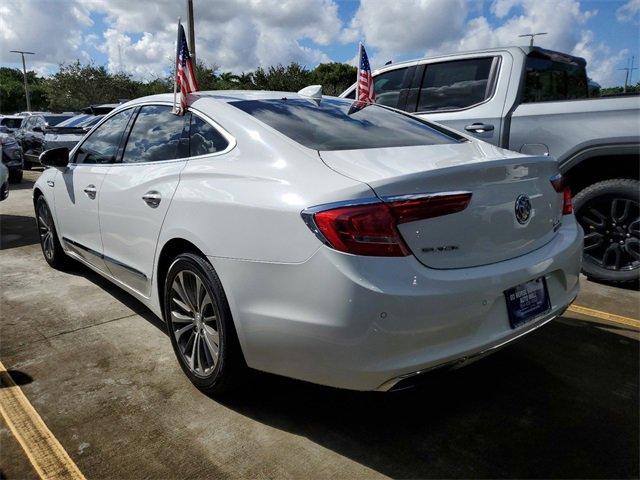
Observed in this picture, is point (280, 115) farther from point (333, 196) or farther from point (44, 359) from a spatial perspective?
point (44, 359)

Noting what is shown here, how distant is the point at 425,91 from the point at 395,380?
13.1ft

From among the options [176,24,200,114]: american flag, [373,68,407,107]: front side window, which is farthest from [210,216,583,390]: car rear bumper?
[373,68,407,107]: front side window

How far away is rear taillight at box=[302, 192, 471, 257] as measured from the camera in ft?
6.36

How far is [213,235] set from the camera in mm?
2404

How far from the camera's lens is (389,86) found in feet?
18.6

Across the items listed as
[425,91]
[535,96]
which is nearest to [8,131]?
[425,91]

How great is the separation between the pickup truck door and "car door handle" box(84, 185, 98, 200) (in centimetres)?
316

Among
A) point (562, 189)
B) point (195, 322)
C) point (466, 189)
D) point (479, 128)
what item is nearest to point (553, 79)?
point (479, 128)

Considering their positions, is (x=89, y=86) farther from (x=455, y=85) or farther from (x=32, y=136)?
(x=455, y=85)

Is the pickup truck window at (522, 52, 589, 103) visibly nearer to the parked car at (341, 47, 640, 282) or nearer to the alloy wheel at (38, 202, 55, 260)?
the parked car at (341, 47, 640, 282)

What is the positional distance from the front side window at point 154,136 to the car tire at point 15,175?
926 centimetres

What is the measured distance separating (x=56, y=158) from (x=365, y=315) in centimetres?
328

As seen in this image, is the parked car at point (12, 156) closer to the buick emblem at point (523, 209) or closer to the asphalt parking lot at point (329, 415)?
the asphalt parking lot at point (329, 415)

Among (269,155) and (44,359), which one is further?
(44,359)
